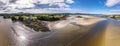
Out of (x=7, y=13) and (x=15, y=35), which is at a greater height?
(x=7, y=13)

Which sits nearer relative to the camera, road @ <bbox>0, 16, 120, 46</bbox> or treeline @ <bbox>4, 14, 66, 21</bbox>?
road @ <bbox>0, 16, 120, 46</bbox>

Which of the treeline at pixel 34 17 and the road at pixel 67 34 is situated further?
the treeline at pixel 34 17

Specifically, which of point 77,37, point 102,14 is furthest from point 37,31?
point 102,14

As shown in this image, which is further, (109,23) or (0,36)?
(109,23)

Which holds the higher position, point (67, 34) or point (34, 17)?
point (34, 17)

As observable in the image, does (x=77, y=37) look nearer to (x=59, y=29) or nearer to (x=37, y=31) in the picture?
(x=59, y=29)

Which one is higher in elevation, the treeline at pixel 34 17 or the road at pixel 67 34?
the treeline at pixel 34 17

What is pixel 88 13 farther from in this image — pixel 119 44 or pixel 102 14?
pixel 119 44

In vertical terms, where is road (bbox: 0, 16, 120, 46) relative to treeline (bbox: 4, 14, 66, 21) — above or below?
below
